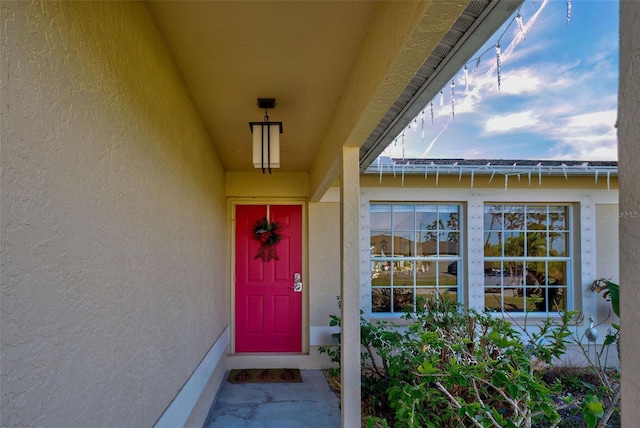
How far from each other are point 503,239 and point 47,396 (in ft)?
17.2

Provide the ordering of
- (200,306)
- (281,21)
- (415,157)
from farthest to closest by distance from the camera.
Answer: (415,157) < (200,306) < (281,21)

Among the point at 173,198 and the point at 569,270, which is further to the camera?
the point at 569,270

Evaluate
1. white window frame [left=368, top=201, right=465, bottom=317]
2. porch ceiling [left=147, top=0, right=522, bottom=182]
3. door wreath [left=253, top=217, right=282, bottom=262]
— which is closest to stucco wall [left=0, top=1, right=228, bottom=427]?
porch ceiling [left=147, top=0, right=522, bottom=182]

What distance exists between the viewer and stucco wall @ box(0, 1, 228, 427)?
0.82 meters

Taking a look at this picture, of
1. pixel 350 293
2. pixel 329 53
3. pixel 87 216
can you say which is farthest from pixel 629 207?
pixel 350 293

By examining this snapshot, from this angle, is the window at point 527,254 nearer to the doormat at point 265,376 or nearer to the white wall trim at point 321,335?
the white wall trim at point 321,335

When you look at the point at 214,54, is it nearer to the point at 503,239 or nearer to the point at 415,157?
the point at 415,157

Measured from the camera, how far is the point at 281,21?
166cm

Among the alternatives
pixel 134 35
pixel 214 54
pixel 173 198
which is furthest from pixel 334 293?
pixel 134 35

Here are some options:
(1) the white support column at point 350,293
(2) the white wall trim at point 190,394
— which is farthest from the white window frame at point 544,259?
(2) the white wall trim at point 190,394

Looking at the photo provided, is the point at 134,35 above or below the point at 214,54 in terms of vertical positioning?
below

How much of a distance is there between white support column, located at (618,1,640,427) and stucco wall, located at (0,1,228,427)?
117 centimetres

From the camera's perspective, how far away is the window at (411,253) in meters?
4.91

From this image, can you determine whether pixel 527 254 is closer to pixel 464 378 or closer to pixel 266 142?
pixel 464 378
